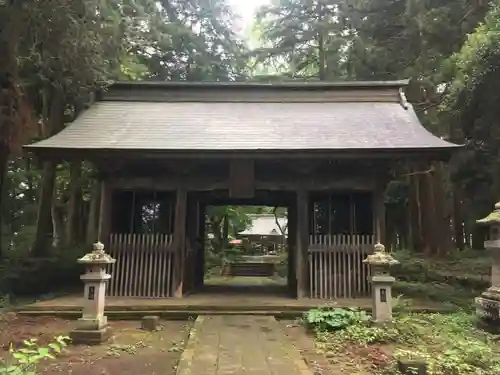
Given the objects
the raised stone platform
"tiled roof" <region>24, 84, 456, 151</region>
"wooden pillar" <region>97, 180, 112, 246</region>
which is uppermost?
"tiled roof" <region>24, 84, 456, 151</region>

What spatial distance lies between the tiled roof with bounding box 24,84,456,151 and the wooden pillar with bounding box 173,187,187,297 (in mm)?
1314

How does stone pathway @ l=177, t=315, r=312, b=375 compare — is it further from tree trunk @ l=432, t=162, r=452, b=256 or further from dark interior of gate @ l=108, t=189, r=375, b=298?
tree trunk @ l=432, t=162, r=452, b=256

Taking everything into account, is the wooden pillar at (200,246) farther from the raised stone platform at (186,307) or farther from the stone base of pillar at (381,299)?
the stone base of pillar at (381,299)

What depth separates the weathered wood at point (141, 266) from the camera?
1041cm

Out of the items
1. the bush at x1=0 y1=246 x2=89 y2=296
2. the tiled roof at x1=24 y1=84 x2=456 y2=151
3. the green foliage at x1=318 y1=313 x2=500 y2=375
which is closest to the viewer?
the green foliage at x1=318 y1=313 x2=500 y2=375

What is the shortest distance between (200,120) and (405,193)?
13.0 m

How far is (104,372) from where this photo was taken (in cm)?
556

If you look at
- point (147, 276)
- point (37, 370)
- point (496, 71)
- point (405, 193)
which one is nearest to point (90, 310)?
point (37, 370)

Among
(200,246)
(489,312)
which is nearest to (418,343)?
(489,312)

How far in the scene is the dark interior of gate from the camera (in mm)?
10398

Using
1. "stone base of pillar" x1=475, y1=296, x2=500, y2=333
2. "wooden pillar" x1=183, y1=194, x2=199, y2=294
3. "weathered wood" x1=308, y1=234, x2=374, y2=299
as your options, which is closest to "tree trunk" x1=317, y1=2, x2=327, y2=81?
"wooden pillar" x1=183, y1=194, x2=199, y2=294

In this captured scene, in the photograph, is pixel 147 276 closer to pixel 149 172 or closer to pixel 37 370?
pixel 149 172

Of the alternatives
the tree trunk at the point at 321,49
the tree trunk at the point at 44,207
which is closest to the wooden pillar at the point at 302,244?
the tree trunk at the point at 44,207

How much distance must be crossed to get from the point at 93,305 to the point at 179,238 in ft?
11.3
